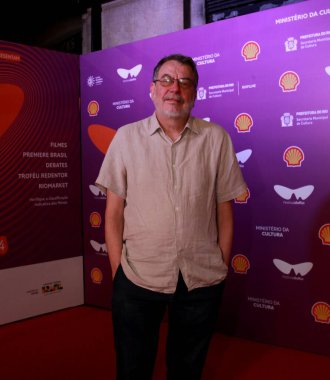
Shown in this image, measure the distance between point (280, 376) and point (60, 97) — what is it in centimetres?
288

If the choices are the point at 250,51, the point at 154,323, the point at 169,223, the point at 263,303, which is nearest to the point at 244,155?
the point at 250,51

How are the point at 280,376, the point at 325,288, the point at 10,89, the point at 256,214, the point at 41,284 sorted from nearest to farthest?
1. the point at 280,376
2. the point at 325,288
3. the point at 256,214
4. the point at 10,89
5. the point at 41,284

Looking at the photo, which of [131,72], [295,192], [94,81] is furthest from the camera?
[94,81]

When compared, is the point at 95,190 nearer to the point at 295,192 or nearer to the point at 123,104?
the point at 123,104

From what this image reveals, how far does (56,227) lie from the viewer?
4.02 m

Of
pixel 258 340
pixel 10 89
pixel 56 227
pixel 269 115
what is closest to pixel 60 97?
pixel 10 89

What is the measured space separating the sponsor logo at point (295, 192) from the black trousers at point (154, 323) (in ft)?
4.52

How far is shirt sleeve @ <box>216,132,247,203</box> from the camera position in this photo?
194cm

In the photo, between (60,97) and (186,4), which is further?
(186,4)

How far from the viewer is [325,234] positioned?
116 inches

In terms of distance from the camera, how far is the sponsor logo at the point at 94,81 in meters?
4.02

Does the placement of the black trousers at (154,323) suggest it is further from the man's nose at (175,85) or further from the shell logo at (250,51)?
the shell logo at (250,51)

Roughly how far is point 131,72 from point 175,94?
2079 mm

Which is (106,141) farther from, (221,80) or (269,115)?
(269,115)
